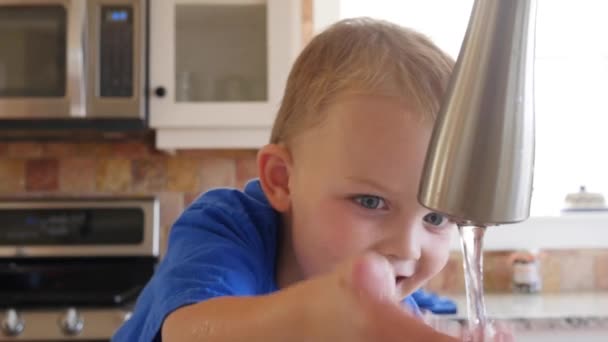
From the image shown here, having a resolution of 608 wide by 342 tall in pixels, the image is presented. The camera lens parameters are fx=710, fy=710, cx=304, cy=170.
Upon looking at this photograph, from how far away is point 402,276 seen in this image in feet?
1.86

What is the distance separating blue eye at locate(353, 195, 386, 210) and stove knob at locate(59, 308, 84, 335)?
114 centimetres

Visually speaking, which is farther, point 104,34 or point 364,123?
point 104,34

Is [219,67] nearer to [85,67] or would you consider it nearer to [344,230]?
[85,67]

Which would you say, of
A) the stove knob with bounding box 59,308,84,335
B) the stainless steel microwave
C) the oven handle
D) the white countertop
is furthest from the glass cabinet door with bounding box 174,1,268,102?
the white countertop

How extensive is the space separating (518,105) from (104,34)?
1.60 meters

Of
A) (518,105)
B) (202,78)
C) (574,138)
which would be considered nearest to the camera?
(518,105)

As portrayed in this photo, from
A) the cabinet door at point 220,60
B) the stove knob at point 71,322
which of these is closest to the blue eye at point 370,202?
the stove knob at point 71,322

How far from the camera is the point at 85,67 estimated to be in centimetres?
174

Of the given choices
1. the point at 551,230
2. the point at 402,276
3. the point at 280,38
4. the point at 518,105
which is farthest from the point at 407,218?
the point at 551,230

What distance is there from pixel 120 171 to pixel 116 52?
41cm

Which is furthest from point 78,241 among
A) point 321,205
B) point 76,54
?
point 321,205

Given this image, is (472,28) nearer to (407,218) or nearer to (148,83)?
(407,218)

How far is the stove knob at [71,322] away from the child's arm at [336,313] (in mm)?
1246

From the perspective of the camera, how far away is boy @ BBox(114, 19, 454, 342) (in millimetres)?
480
